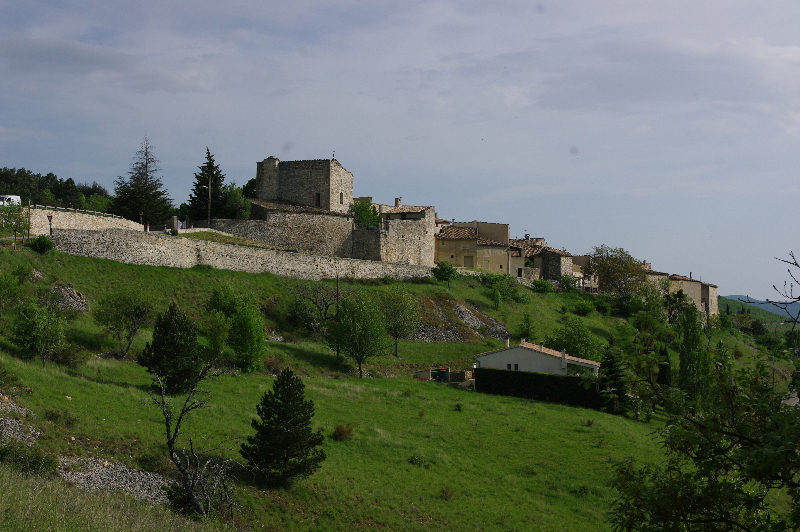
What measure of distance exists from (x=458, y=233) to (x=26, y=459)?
182 ft

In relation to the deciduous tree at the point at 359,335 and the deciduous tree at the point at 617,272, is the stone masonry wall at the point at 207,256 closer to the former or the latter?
the deciduous tree at the point at 359,335

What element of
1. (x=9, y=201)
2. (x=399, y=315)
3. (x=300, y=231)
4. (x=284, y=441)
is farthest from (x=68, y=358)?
(x=300, y=231)

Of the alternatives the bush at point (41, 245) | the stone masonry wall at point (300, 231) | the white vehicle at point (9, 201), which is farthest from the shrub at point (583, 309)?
the white vehicle at point (9, 201)

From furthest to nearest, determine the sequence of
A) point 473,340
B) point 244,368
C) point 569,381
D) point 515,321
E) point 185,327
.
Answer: point 515,321 → point 473,340 → point 569,381 → point 244,368 → point 185,327

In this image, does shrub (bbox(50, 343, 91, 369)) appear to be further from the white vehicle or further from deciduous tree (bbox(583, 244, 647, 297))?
deciduous tree (bbox(583, 244, 647, 297))

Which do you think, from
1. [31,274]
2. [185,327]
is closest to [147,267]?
[31,274]

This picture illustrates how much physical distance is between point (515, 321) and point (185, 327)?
3344 cm

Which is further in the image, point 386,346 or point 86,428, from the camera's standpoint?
point 386,346

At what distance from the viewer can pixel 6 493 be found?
41.7 feet

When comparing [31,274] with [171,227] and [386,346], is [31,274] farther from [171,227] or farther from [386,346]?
[386,346]

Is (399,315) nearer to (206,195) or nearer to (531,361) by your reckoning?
(531,361)

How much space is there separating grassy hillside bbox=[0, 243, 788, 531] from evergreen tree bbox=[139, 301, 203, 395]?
124 centimetres

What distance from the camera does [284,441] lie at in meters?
21.3

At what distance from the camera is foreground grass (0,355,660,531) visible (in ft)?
66.8
